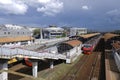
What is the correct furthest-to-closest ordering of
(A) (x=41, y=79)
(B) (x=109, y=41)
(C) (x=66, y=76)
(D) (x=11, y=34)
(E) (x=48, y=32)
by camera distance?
(E) (x=48, y=32), (D) (x=11, y=34), (B) (x=109, y=41), (C) (x=66, y=76), (A) (x=41, y=79)

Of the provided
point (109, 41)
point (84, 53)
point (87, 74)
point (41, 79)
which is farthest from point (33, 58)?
point (109, 41)

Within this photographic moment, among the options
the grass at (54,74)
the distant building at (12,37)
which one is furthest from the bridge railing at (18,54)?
the distant building at (12,37)

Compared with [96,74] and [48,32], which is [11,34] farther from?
[48,32]

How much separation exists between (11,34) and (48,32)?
67.0 m

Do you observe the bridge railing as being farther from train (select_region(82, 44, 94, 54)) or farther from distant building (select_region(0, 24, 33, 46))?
distant building (select_region(0, 24, 33, 46))

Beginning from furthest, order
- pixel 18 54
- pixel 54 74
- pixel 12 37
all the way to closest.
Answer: pixel 12 37, pixel 54 74, pixel 18 54

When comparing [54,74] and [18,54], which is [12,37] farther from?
[18,54]

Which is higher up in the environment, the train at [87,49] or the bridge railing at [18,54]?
the bridge railing at [18,54]

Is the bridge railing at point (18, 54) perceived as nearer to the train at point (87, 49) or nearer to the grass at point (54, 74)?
the grass at point (54, 74)

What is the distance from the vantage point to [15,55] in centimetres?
2567

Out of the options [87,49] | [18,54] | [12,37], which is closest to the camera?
[18,54]

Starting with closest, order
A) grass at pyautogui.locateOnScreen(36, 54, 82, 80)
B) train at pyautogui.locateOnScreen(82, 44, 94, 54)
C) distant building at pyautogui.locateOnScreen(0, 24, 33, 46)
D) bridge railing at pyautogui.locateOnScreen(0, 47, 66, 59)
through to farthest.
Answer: bridge railing at pyautogui.locateOnScreen(0, 47, 66, 59) → grass at pyautogui.locateOnScreen(36, 54, 82, 80) → train at pyautogui.locateOnScreen(82, 44, 94, 54) → distant building at pyautogui.locateOnScreen(0, 24, 33, 46)

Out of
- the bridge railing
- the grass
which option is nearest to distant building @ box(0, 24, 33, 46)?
the grass

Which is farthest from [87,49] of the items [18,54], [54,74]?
[18,54]
